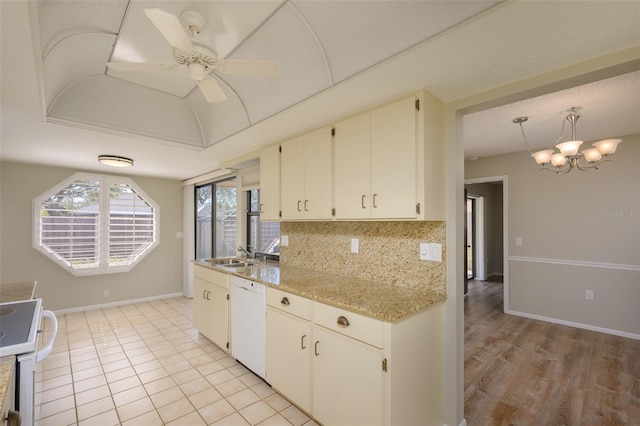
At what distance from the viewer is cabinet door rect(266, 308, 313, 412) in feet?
6.40

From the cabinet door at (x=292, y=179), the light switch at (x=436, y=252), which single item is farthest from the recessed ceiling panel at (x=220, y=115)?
the light switch at (x=436, y=252)

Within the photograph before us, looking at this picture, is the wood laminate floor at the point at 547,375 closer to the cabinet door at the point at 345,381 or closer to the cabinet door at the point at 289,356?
the cabinet door at the point at 345,381

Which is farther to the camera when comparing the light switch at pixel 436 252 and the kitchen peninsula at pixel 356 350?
the light switch at pixel 436 252

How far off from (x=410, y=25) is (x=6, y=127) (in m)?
3.48

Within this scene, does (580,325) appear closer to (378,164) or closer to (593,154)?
(593,154)

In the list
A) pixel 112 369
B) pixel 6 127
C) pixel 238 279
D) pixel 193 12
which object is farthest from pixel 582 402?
pixel 6 127

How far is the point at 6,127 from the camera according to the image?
2.51 m

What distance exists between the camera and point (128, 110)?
2633 mm

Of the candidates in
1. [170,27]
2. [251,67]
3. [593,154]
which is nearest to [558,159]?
[593,154]

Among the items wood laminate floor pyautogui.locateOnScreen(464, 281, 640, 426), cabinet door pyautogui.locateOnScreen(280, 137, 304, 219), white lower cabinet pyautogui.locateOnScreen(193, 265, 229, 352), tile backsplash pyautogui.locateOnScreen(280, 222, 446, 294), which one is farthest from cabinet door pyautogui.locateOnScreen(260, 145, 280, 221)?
wood laminate floor pyautogui.locateOnScreen(464, 281, 640, 426)

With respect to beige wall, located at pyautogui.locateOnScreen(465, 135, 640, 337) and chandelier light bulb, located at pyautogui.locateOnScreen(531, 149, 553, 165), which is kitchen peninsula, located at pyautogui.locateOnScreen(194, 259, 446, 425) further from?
beige wall, located at pyautogui.locateOnScreen(465, 135, 640, 337)

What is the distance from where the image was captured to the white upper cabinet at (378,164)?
1791 mm

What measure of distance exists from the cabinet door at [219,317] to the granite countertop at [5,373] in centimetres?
180

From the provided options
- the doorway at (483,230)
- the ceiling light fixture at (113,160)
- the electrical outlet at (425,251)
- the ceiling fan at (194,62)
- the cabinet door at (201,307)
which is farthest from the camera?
the doorway at (483,230)
